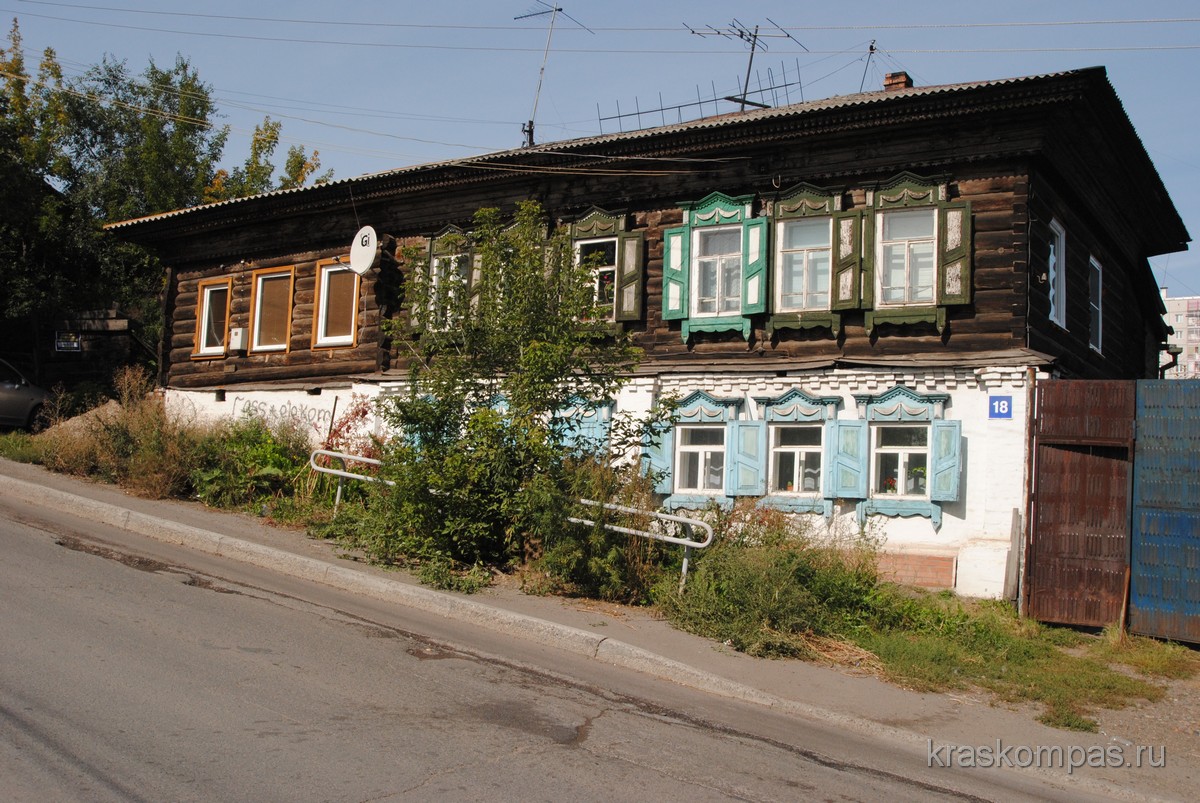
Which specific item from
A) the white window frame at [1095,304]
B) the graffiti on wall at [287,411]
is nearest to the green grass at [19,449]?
→ the graffiti on wall at [287,411]

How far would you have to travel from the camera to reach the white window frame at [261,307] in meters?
19.5

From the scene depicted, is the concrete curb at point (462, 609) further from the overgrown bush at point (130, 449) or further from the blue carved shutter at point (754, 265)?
the blue carved shutter at point (754, 265)

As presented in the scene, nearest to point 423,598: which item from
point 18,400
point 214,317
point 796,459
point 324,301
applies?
point 796,459

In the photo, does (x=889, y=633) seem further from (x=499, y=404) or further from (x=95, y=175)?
(x=95, y=175)

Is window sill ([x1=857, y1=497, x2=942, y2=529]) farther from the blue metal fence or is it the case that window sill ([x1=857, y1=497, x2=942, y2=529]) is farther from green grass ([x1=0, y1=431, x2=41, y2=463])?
green grass ([x1=0, y1=431, x2=41, y2=463])

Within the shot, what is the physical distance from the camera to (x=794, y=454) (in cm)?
1348

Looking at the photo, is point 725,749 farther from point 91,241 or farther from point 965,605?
point 91,241

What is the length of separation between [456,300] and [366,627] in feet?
13.1

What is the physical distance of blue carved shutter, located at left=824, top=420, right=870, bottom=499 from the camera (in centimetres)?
1270

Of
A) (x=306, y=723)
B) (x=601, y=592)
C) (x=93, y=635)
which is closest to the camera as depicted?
(x=306, y=723)

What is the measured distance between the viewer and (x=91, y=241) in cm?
2436

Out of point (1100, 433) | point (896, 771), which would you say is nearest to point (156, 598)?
point (896, 771)

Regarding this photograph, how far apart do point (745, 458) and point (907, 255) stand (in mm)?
3573

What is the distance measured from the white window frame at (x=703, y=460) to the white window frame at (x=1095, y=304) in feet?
21.2
